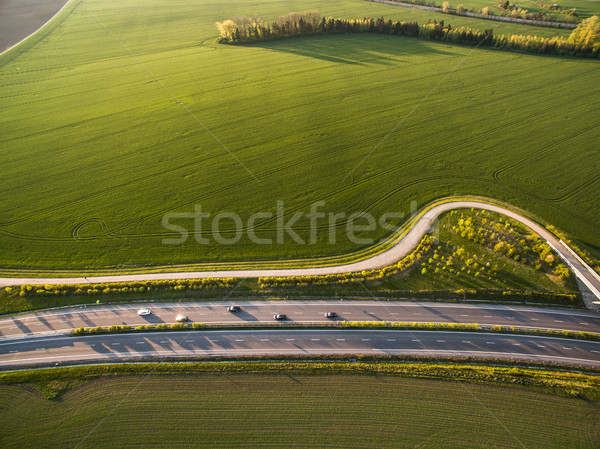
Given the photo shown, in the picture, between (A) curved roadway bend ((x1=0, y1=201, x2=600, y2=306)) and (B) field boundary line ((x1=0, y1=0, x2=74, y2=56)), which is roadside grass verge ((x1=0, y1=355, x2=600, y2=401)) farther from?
(B) field boundary line ((x1=0, y1=0, x2=74, y2=56))

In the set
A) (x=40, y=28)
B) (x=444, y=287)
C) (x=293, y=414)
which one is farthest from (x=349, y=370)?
(x=40, y=28)

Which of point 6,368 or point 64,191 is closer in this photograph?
point 6,368

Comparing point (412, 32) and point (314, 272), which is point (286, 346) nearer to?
point (314, 272)

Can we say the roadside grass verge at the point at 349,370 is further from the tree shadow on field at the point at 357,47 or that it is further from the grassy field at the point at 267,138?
the tree shadow on field at the point at 357,47

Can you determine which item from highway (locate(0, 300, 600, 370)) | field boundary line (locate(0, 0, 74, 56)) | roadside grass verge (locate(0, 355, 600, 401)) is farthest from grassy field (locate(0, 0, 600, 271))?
roadside grass verge (locate(0, 355, 600, 401))

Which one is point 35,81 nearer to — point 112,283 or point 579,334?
point 112,283

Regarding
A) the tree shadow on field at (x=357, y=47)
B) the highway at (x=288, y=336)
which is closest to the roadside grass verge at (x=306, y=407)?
the highway at (x=288, y=336)

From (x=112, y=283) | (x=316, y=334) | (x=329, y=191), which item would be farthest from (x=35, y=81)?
(x=316, y=334)
